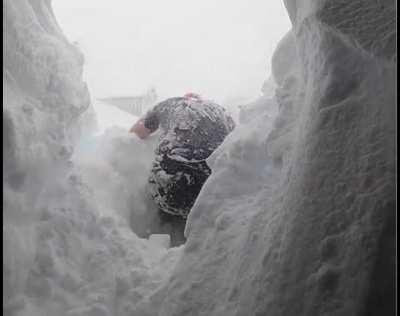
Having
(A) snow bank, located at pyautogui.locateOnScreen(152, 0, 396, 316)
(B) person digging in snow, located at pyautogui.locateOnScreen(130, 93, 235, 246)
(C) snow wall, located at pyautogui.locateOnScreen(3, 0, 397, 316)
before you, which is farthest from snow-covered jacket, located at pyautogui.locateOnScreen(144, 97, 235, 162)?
(A) snow bank, located at pyautogui.locateOnScreen(152, 0, 396, 316)

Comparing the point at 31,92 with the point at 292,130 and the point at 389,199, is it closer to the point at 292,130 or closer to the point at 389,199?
the point at 292,130

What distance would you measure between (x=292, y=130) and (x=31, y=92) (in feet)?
3.41

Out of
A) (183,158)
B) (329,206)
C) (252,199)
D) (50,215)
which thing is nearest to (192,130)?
(183,158)

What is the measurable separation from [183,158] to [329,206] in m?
1.77

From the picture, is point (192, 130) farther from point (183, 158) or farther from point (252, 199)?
point (252, 199)

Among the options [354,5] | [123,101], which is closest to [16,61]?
[354,5]

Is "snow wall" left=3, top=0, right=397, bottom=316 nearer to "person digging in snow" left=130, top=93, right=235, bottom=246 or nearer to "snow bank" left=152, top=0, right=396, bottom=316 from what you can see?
"snow bank" left=152, top=0, right=396, bottom=316

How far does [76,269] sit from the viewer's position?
1737mm

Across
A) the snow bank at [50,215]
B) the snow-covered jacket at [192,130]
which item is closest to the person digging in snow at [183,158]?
the snow-covered jacket at [192,130]

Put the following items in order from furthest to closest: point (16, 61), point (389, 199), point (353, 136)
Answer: point (16, 61) → point (353, 136) → point (389, 199)

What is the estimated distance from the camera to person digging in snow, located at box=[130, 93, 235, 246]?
2812 millimetres

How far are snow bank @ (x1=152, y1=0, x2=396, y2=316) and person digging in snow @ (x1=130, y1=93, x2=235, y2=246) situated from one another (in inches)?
49.0

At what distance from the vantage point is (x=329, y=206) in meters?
1.09

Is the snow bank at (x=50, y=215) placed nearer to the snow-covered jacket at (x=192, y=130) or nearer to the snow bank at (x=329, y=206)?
the snow bank at (x=329, y=206)
